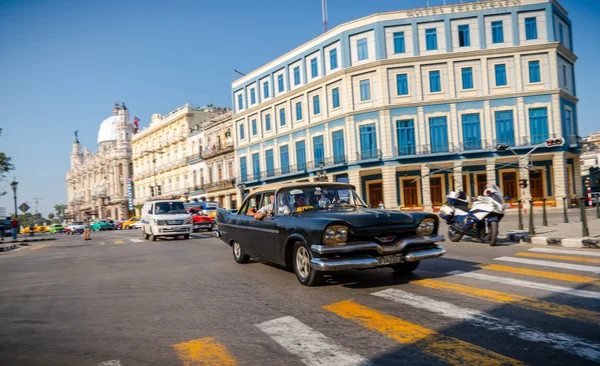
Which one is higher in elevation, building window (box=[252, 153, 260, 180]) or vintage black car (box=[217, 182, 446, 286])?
building window (box=[252, 153, 260, 180])

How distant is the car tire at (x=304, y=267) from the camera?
651 cm

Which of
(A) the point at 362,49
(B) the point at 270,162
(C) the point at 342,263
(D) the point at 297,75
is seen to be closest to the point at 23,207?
(B) the point at 270,162

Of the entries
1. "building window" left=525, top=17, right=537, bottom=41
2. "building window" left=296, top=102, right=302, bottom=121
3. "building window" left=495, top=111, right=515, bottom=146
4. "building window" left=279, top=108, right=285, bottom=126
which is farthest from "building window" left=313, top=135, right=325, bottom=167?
"building window" left=525, top=17, right=537, bottom=41

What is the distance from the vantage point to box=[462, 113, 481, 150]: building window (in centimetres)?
3559

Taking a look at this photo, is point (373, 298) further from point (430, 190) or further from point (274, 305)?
point (430, 190)

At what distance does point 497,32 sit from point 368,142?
13.1 metres

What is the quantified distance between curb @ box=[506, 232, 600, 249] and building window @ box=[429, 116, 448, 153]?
2462 centimetres

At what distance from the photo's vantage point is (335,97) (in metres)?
39.1

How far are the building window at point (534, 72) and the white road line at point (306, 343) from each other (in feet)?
119

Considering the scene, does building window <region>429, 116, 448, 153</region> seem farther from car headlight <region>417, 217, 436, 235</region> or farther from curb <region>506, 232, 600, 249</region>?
car headlight <region>417, 217, 436, 235</region>

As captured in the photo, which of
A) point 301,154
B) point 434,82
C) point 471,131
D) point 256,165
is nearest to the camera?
point 471,131

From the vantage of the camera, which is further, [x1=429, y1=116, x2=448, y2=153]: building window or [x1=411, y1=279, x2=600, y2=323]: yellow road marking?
[x1=429, y1=116, x2=448, y2=153]: building window

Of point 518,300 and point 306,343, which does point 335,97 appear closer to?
point 518,300

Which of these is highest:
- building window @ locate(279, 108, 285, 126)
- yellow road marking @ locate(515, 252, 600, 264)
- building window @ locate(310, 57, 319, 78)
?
building window @ locate(310, 57, 319, 78)
